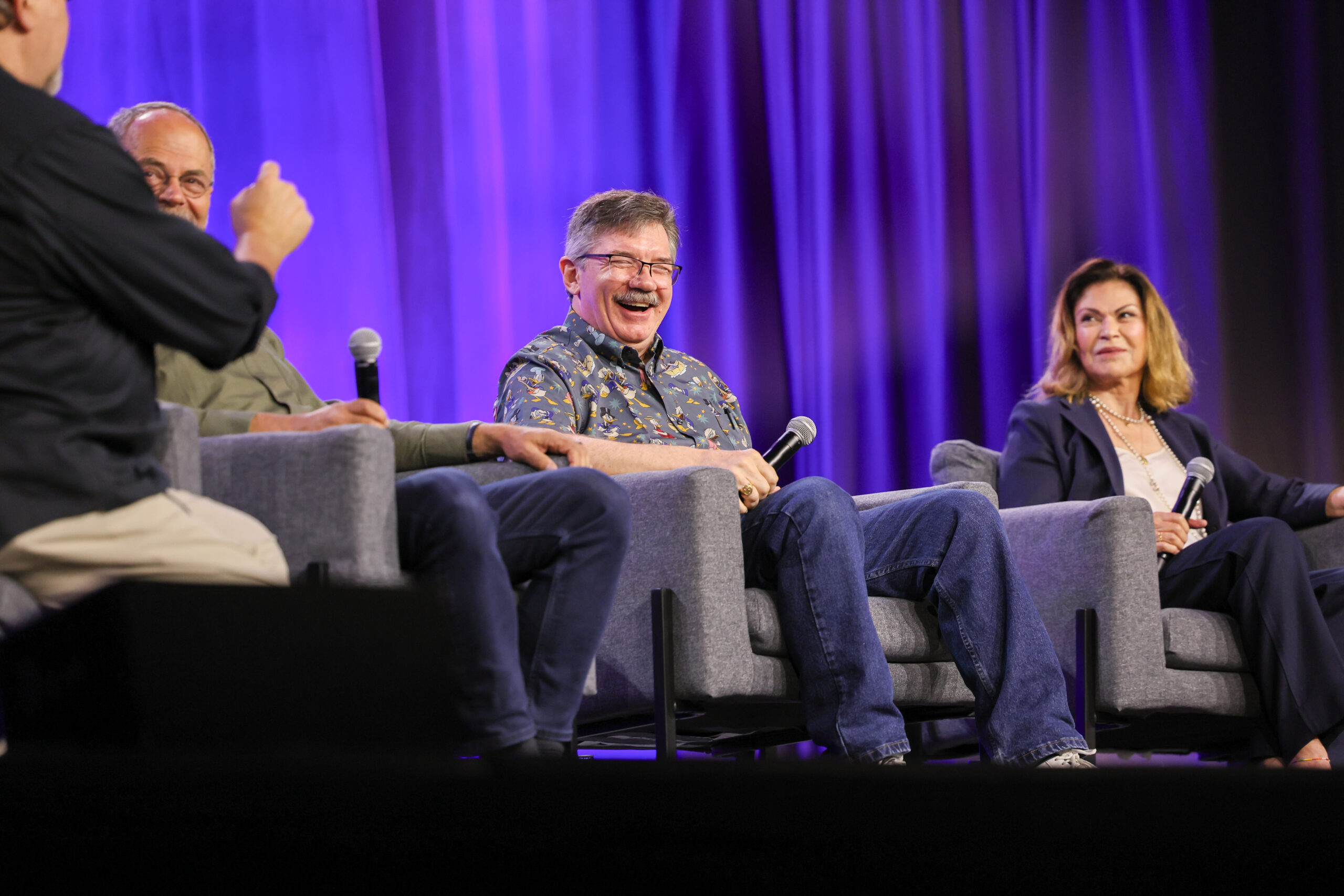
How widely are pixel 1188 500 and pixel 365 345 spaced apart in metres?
1.74

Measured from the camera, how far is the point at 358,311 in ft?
10.5

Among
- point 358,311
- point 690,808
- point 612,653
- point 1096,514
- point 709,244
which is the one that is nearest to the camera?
point 690,808

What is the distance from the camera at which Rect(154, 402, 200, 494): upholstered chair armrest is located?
4.42ft

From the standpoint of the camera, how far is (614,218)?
2416 millimetres

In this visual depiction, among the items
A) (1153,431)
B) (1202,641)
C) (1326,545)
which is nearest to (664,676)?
(1202,641)

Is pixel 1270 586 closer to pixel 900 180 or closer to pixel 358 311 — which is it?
pixel 900 180

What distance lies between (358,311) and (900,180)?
1.58m

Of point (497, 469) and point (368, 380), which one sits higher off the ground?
point (368, 380)

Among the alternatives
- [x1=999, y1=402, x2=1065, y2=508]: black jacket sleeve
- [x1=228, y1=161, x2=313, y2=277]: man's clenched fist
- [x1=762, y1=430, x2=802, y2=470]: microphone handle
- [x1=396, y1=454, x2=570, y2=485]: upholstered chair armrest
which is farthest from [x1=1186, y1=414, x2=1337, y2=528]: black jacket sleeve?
[x1=228, y1=161, x2=313, y2=277]: man's clenched fist

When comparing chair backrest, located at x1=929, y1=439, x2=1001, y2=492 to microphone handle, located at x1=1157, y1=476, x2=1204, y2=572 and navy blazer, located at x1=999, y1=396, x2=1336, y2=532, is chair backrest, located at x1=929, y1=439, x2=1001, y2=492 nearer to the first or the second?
navy blazer, located at x1=999, y1=396, x2=1336, y2=532

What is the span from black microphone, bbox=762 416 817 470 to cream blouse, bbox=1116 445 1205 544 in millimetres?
926

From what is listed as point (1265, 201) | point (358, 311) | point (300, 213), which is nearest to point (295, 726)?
point (300, 213)

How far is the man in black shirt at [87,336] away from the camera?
1096mm

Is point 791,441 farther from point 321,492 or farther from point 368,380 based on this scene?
point 321,492
